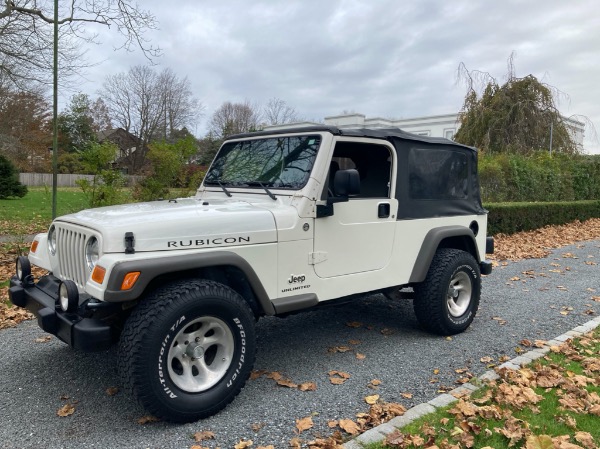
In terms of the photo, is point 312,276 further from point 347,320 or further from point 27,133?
point 27,133

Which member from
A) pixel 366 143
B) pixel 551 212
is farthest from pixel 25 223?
pixel 551 212

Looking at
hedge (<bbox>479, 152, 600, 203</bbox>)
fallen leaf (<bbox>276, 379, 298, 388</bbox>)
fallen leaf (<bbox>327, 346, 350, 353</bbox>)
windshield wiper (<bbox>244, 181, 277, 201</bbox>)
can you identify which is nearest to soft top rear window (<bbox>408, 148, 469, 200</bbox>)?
windshield wiper (<bbox>244, 181, 277, 201</bbox>)

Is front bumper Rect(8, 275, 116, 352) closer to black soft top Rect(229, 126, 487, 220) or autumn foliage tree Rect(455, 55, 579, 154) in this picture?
black soft top Rect(229, 126, 487, 220)

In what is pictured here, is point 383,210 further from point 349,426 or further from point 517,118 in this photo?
point 517,118

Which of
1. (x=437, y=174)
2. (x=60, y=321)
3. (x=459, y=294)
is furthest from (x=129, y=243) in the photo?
(x=459, y=294)

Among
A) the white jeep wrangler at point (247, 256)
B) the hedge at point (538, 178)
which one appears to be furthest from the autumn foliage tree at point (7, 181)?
the white jeep wrangler at point (247, 256)

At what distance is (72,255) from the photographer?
330 centimetres

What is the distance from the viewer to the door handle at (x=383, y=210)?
413 centimetres

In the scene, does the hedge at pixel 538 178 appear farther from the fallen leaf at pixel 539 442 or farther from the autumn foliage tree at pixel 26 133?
the autumn foliage tree at pixel 26 133

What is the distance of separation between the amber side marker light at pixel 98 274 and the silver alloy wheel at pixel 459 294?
133 inches

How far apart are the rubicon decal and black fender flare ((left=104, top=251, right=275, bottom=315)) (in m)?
0.08

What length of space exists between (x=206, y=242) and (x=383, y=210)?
1.73 m

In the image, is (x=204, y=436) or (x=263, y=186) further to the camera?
(x=263, y=186)

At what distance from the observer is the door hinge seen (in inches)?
144
